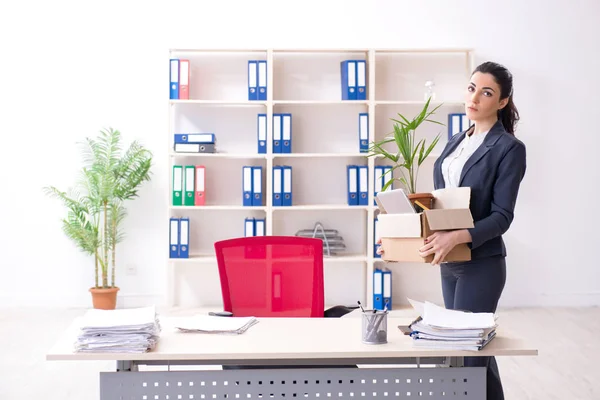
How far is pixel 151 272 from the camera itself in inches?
223

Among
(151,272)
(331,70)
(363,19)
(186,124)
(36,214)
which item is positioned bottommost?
(151,272)

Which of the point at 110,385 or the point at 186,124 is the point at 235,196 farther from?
the point at 110,385

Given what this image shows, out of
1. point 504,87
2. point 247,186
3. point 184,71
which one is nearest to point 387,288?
point 247,186

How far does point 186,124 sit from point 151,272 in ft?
4.05

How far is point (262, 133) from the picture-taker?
5430mm

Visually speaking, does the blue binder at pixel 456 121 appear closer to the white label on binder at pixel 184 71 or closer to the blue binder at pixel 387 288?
the blue binder at pixel 387 288

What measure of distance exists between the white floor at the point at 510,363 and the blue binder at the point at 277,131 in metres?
2.00

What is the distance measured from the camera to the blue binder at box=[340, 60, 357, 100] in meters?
5.39

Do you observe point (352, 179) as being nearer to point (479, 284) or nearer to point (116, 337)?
point (479, 284)

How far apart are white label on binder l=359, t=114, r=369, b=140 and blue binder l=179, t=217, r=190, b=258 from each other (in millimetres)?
1506

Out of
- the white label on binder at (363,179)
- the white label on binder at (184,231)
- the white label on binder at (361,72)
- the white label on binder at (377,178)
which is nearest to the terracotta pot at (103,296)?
the white label on binder at (184,231)

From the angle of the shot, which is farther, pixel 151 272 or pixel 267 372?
pixel 151 272

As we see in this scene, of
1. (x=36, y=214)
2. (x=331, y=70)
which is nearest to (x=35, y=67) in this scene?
(x=36, y=214)

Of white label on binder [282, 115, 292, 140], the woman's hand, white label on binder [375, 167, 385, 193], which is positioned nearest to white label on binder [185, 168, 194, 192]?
white label on binder [282, 115, 292, 140]
